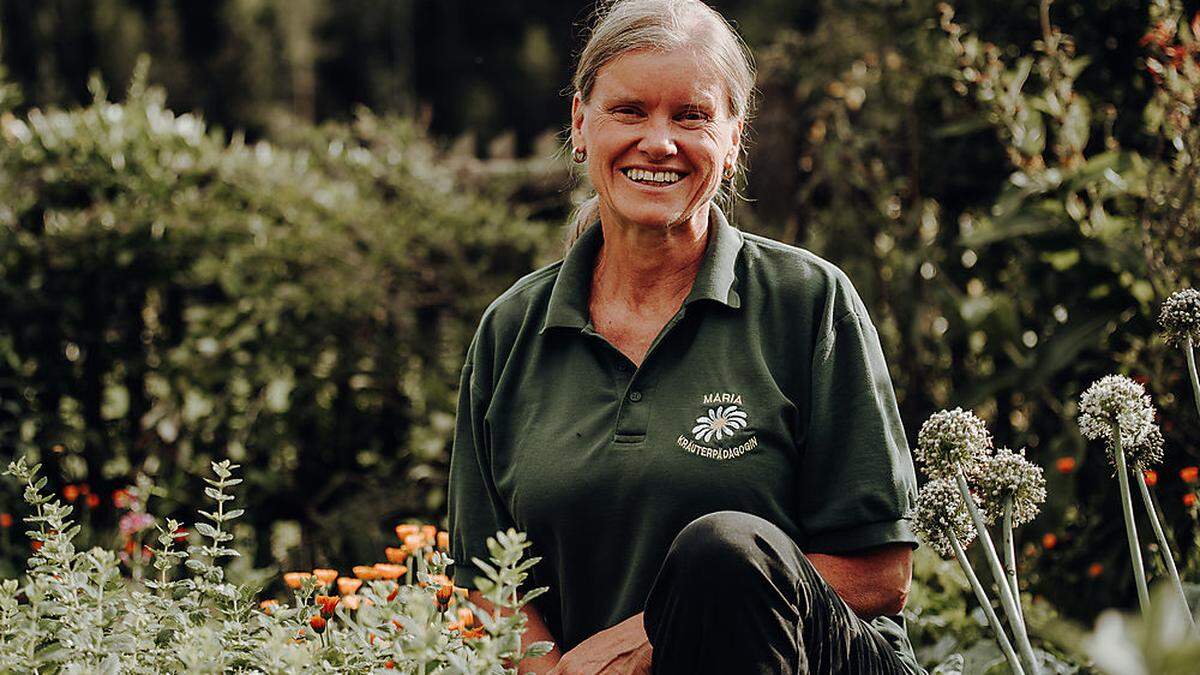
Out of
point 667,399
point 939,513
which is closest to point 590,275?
point 667,399

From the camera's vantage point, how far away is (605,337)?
2146 mm

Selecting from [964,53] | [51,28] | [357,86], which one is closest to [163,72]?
[51,28]

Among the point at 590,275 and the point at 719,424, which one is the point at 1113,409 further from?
the point at 590,275

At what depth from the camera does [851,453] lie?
1896mm

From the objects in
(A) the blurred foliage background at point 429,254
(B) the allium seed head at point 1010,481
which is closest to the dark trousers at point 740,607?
(B) the allium seed head at point 1010,481

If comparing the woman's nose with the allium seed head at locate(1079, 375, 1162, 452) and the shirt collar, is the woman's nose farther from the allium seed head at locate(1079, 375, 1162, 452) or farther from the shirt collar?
the allium seed head at locate(1079, 375, 1162, 452)

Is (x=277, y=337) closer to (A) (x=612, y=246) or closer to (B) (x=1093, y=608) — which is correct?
(A) (x=612, y=246)

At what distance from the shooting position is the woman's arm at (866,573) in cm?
188

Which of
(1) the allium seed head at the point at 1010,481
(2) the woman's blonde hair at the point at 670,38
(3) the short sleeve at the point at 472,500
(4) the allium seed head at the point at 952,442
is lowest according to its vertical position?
(3) the short sleeve at the point at 472,500

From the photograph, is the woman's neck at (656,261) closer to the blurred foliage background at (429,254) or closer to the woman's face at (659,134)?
the woman's face at (659,134)

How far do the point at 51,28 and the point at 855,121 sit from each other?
25.2m

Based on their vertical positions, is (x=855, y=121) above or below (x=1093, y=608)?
above

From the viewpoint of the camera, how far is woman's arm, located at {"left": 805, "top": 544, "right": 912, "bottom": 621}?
1881mm

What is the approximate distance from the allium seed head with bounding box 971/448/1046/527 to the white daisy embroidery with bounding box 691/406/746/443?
37 centimetres
